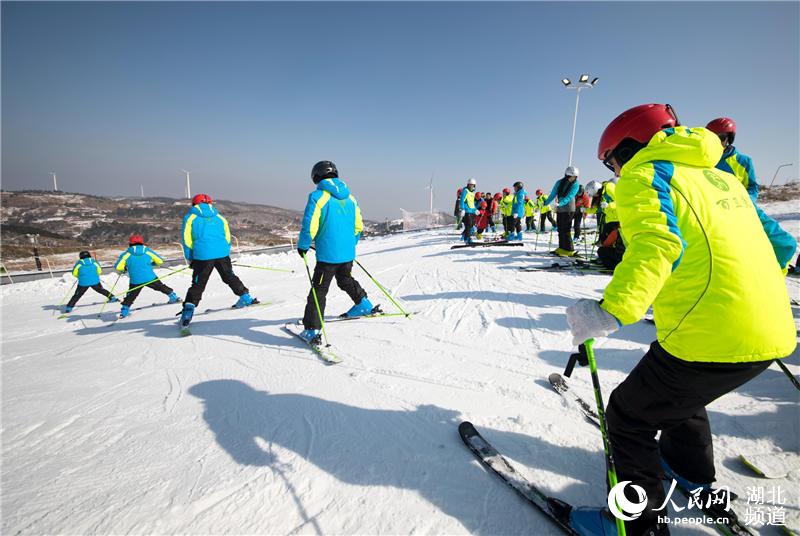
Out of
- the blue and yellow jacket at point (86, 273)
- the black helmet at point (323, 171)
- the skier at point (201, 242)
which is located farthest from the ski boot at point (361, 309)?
the blue and yellow jacket at point (86, 273)

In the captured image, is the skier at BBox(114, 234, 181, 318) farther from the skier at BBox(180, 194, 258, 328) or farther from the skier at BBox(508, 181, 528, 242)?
the skier at BBox(508, 181, 528, 242)

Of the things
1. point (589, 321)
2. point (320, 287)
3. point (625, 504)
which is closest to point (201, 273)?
point (320, 287)

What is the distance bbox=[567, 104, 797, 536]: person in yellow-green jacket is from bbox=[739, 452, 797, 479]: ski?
3.88 ft

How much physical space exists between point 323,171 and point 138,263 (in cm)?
622

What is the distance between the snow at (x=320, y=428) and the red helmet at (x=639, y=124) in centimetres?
209

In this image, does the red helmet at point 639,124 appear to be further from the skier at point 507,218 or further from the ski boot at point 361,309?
the skier at point 507,218

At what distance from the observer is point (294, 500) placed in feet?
6.50

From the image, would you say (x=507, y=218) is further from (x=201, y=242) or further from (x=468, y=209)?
(x=201, y=242)

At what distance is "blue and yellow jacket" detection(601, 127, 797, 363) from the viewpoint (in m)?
1.36

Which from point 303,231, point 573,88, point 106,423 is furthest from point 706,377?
point 573,88

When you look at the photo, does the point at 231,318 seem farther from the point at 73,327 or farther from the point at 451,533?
the point at 451,533

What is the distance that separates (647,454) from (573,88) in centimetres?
2738

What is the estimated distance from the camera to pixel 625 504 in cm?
156

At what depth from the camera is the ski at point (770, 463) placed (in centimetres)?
207
